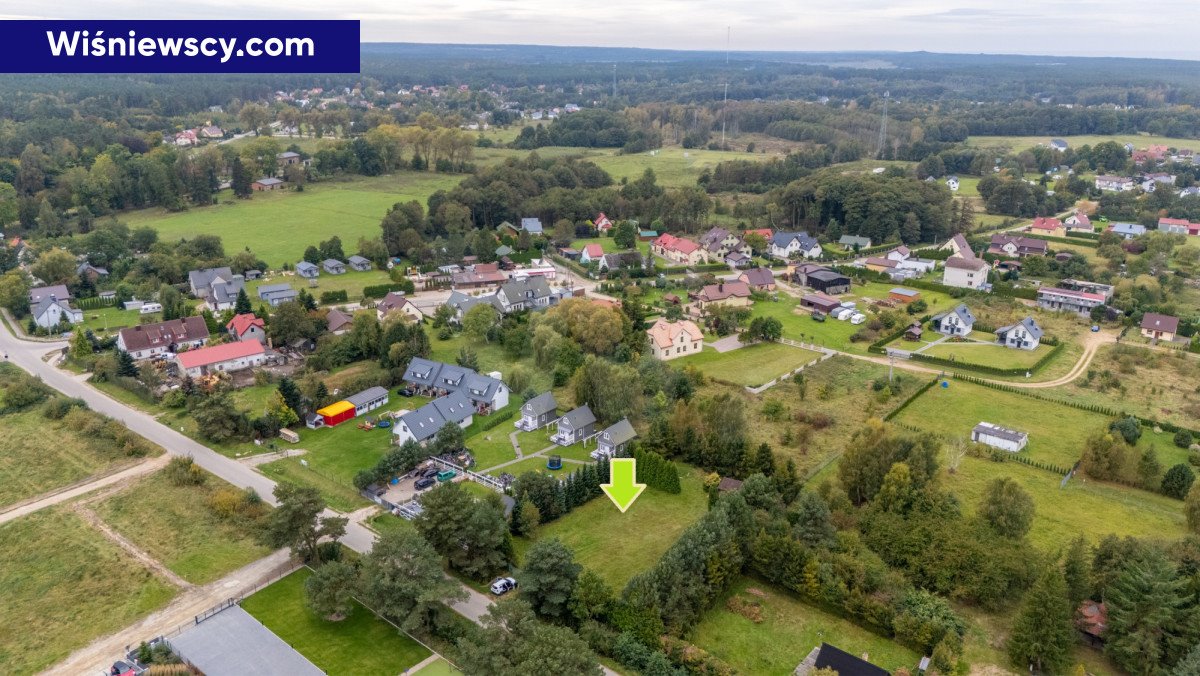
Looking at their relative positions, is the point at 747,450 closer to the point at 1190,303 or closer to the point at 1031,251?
the point at 1190,303

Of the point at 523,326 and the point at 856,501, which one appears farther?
the point at 523,326

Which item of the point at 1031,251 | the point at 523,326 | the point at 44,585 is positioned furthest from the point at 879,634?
the point at 1031,251

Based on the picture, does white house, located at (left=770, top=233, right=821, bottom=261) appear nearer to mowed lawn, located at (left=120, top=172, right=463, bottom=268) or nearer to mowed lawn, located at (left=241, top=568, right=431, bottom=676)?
mowed lawn, located at (left=120, top=172, right=463, bottom=268)

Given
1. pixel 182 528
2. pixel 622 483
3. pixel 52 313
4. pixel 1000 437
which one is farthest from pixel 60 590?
pixel 1000 437

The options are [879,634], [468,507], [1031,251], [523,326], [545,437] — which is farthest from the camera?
[1031,251]

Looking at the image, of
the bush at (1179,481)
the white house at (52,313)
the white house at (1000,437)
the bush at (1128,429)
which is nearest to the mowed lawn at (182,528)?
the white house at (52,313)

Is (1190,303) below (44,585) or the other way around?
the other way around
